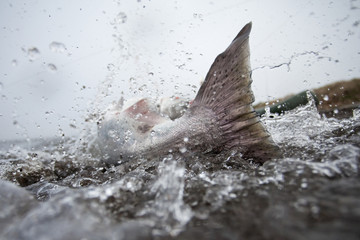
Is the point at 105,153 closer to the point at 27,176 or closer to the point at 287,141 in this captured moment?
the point at 27,176

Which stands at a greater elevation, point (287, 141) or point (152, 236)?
point (152, 236)

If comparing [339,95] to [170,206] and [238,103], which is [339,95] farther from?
[170,206]

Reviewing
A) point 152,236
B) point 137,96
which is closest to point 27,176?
point 137,96

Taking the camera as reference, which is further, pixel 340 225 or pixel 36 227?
pixel 36 227

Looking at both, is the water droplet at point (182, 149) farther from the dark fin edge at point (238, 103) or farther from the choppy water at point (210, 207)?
the choppy water at point (210, 207)

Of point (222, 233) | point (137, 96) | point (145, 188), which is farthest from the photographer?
point (137, 96)

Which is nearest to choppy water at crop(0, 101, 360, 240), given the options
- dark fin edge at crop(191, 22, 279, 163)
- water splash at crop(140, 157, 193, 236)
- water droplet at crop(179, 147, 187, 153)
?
water splash at crop(140, 157, 193, 236)

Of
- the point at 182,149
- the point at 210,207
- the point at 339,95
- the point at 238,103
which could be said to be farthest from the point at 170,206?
the point at 339,95
